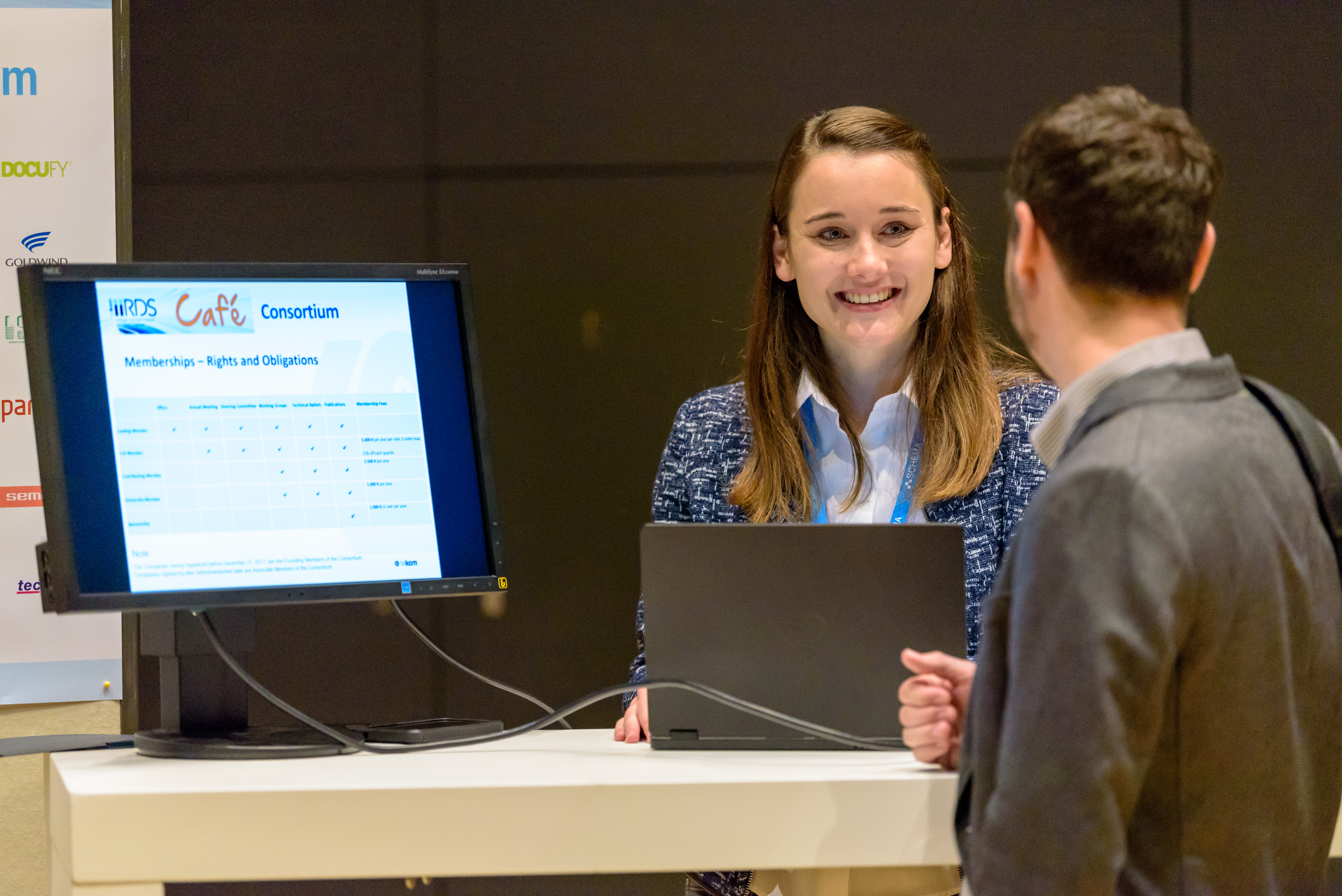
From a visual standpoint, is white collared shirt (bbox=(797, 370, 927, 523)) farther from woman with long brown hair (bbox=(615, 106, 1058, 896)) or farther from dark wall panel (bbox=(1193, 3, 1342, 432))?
dark wall panel (bbox=(1193, 3, 1342, 432))

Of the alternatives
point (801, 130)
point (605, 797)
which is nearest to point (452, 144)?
point (801, 130)

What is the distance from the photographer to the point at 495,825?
3.70 feet

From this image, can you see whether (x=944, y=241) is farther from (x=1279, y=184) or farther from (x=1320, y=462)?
(x=1279, y=184)

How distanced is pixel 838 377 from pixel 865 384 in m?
0.05

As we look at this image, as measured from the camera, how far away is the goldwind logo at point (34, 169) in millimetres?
2518

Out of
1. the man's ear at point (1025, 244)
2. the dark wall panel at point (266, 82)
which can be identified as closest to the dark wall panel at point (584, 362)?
the dark wall panel at point (266, 82)

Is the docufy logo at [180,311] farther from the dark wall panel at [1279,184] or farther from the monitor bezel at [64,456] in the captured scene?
the dark wall panel at [1279,184]

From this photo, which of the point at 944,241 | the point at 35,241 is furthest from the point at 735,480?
the point at 35,241

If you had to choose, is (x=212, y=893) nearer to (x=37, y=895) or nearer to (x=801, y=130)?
(x=37, y=895)

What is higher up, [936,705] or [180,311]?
[180,311]

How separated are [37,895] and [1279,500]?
2637mm

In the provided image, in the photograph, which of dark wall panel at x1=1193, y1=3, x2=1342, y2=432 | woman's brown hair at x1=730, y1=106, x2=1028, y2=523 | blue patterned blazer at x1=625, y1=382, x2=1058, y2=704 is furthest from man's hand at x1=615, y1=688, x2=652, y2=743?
dark wall panel at x1=1193, y1=3, x2=1342, y2=432

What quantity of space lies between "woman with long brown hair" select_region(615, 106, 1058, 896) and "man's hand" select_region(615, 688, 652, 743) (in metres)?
0.29

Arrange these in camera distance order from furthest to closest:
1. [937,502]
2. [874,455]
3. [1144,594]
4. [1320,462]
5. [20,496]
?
[20,496] → [874,455] → [937,502] → [1320,462] → [1144,594]
